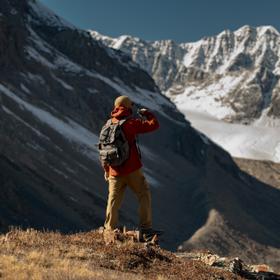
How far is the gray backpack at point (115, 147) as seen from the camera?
1222 cm

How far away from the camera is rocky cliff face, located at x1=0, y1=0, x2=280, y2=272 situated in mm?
68125

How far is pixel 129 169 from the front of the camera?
40.9 feet

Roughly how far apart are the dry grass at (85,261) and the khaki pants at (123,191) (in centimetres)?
56

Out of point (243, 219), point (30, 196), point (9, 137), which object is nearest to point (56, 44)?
point (243, 219)

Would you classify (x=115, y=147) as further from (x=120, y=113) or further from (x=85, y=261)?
(x=85, y=261)

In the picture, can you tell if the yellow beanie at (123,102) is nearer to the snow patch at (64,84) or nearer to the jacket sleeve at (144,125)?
the jacket sleeve at (144,125)

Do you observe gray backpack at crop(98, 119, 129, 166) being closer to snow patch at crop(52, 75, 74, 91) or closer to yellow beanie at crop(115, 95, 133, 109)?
yellow beanie at crop(115, 95, 133, 109)

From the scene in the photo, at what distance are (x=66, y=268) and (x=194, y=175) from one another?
400ft

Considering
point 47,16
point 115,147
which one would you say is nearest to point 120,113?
point 115,147

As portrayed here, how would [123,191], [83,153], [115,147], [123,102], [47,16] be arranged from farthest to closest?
[47,16] < [83,153] < [123,191] < [123,102] < [115,147]

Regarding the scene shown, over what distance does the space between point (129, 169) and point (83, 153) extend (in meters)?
86.6

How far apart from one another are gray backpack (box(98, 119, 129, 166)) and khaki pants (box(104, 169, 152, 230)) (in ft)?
1.39

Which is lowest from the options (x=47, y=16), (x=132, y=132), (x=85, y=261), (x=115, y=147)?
(x=85, y=261)

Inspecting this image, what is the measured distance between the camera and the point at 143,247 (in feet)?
38.8
